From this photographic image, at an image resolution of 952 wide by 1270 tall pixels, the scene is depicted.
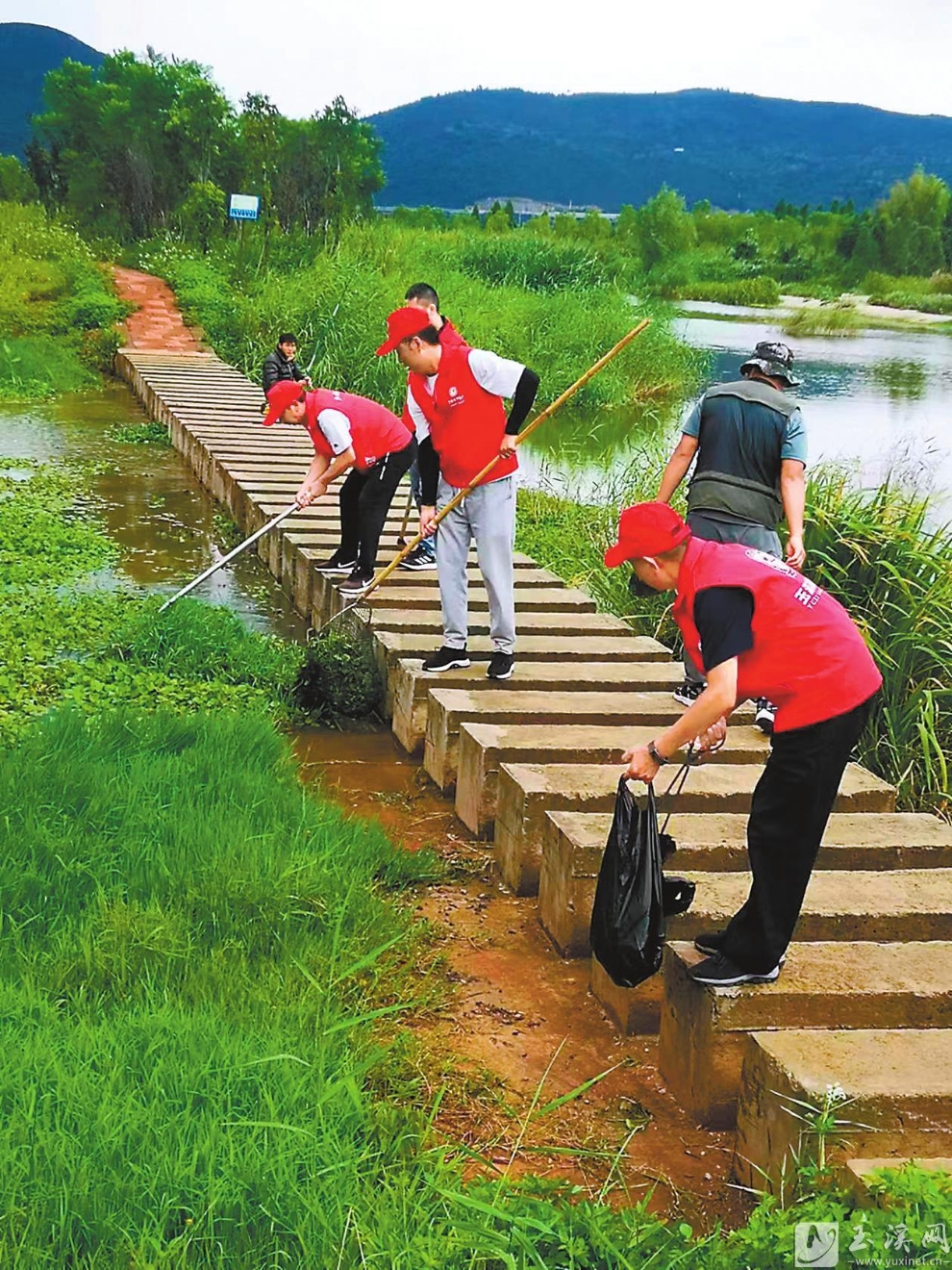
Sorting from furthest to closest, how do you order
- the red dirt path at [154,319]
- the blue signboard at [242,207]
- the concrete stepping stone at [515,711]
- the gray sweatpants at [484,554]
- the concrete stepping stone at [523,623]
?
1. the blue signboard at [242,207]
2. the red dirt path at [154,319]
3. the concrete stepping stone at [523,623]
4. the gray sweatpants at [484,554]
5. the concrete stepping stone at [515,711]

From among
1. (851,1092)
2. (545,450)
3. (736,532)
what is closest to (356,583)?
(736,532)

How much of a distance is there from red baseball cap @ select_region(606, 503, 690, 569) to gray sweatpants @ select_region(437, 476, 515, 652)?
94.8 inches

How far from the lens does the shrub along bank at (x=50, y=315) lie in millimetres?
16328

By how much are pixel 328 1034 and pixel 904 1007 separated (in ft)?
4.46

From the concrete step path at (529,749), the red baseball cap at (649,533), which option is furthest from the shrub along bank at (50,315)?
the red baseball cap at (649,533)

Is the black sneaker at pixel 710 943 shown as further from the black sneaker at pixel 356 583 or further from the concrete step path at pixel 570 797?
the black sneaker at pixel 356 583

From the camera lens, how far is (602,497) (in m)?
11.6

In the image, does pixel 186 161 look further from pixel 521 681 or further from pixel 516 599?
pixel 521 681

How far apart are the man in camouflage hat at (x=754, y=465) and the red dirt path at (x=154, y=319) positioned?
47.4 feet

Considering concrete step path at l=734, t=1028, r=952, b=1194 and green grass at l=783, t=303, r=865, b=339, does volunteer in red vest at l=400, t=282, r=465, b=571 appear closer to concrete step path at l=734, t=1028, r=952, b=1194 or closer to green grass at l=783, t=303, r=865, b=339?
concrete step path at l=734, t=1028, r=952, b=1194

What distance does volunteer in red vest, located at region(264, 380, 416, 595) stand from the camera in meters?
6.92

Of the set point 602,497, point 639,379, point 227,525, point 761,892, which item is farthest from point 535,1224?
point 639,379

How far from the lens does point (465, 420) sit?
5.51 m

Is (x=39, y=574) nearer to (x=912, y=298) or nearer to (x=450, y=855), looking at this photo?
(x=450, y=855)
